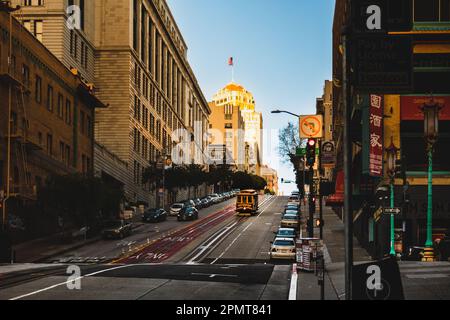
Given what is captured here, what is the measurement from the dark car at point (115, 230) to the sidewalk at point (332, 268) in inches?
672

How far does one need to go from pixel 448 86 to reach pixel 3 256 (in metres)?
30.2

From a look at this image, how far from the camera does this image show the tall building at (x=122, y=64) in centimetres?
9112

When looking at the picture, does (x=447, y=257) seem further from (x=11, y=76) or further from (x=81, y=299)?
(x=11, y=76)

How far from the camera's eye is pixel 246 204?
92.4 m

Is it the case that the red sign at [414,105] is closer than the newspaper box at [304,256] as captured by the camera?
No

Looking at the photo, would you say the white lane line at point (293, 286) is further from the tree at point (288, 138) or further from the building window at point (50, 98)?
the tree at point (288, 138)

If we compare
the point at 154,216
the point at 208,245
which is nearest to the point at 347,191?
the point at 208,245

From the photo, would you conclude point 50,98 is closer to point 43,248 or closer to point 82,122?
point 82,122

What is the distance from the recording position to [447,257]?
41.7m

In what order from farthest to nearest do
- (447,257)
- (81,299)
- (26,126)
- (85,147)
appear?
(85,147) < (26,126) < (447,257) < (81,299)

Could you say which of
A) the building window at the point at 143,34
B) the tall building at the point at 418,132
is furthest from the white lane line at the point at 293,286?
the building window at the point at 143,34

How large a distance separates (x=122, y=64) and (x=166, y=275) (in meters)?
78.1
